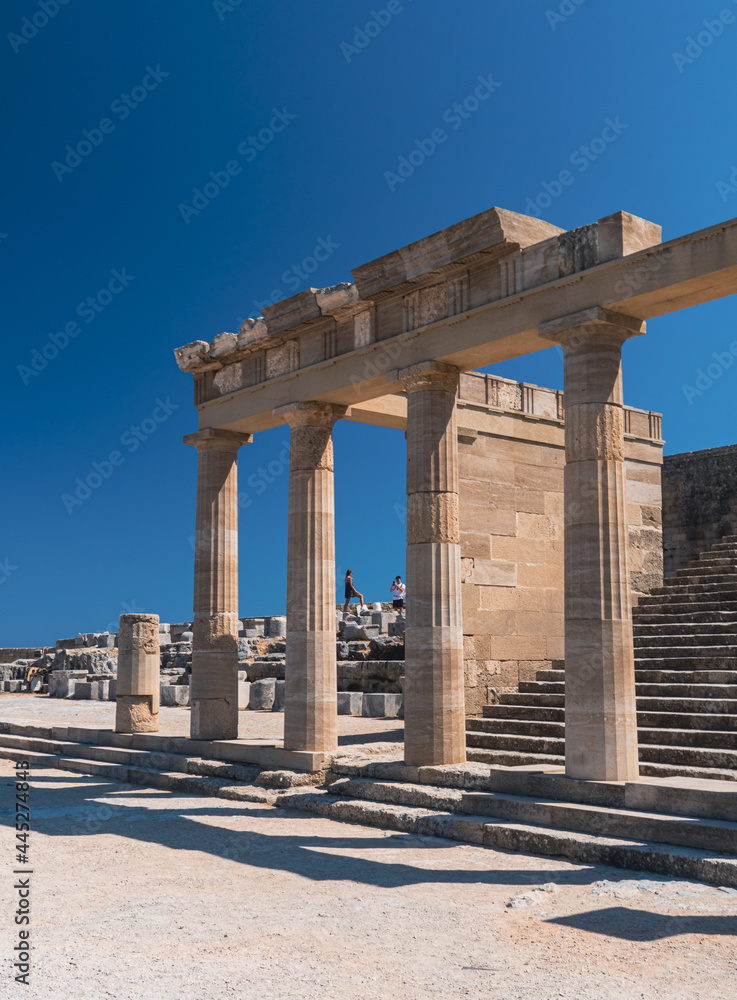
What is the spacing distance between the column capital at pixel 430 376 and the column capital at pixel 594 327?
1626mm

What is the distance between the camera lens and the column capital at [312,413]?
39.5 ft

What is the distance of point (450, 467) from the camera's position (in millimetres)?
10500

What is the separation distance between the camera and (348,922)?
605cm

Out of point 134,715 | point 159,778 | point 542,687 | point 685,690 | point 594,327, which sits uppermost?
point 594,327

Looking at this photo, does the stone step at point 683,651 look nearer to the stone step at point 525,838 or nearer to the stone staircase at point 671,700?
the stone staircase at point 671,700

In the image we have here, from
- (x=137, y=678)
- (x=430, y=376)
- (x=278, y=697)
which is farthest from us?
(x=278, y=697)

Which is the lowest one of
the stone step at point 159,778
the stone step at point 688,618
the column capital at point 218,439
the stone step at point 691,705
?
the stone step at point 159,778

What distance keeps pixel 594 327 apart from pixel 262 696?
14.6 metres

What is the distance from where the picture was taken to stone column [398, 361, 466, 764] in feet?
33.0

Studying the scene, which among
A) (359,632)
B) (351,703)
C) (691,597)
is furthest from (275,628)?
(691,597)

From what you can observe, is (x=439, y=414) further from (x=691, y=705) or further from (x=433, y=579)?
(x=691, y=705)

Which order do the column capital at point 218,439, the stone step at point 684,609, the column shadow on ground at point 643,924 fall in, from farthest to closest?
the column capital at point 218,439, the stone step at point 684,609, the column shadow on ground at point 643,924

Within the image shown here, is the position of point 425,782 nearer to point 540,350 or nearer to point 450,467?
point 450,467

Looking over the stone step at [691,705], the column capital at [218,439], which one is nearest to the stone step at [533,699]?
the stone step at [691,705]
